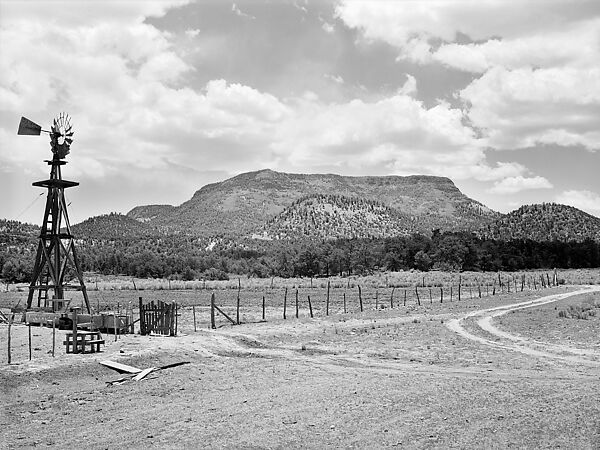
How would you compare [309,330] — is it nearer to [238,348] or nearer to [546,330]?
[238,348]

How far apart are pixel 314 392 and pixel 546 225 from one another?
153942mm

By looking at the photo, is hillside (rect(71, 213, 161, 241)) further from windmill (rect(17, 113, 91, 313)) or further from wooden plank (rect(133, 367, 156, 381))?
wooden plank (rect(133, 367, 156, 381))

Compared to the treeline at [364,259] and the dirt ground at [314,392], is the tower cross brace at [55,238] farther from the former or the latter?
the treeline at [364,259]

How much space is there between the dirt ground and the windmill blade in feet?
29.0

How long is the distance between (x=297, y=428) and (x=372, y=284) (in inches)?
2855

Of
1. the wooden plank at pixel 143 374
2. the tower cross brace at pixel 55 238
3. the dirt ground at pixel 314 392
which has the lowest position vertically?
the dirt ground at pixel 314 392

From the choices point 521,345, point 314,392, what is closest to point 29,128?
point 314,392

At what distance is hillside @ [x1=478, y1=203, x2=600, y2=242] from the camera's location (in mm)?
151500

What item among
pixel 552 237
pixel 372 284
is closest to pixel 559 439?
pixel 372 284

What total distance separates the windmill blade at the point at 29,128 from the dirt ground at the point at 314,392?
348 inches

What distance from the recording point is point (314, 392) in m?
15.7

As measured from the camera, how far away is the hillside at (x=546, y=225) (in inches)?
5965

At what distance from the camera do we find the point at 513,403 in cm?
1392

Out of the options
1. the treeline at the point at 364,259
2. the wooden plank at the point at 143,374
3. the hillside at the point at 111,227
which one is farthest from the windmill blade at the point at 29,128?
the hillside at the point at 111,227
